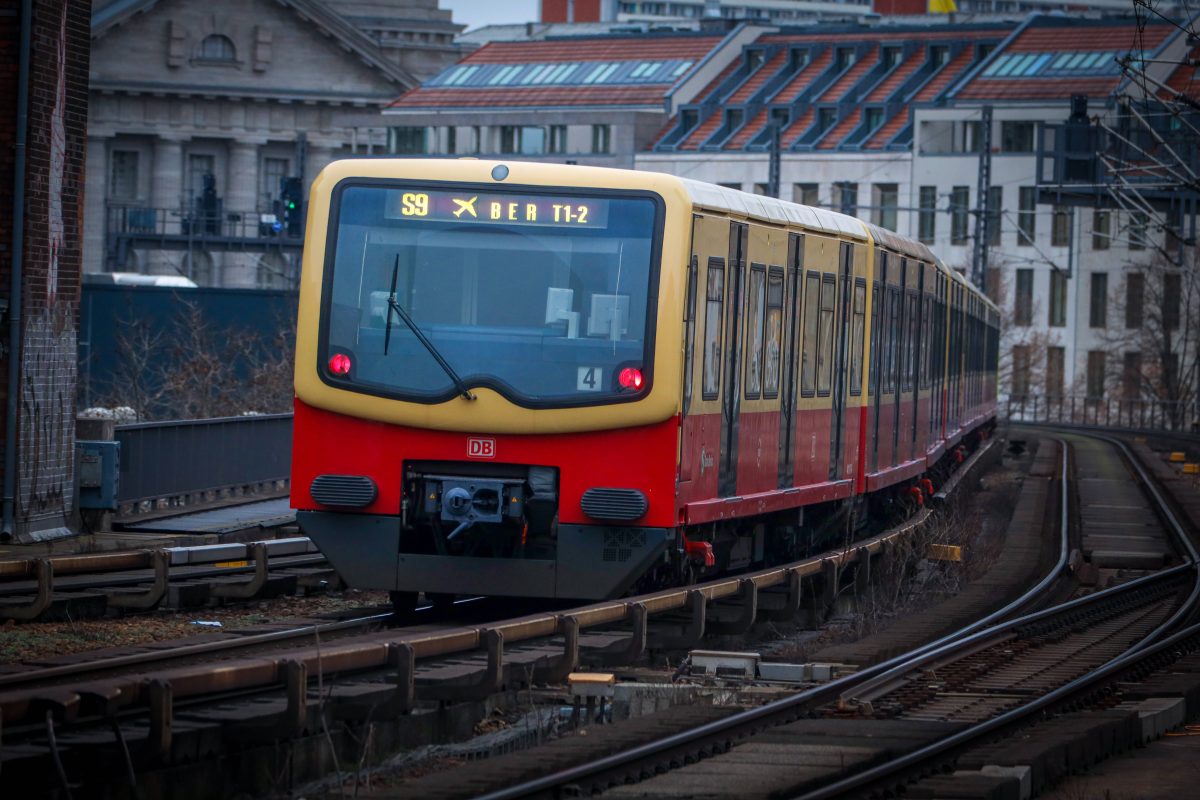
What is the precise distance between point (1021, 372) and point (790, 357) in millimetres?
67537

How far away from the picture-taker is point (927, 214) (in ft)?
281

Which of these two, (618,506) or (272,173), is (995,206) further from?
(618,506)

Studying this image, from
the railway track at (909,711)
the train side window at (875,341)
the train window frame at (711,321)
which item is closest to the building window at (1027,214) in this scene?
the train side window at (875,341)

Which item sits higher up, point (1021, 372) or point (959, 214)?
point (959, 214)

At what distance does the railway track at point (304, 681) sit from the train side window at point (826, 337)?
11.4ft

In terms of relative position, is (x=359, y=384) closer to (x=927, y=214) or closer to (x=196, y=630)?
(x=196, y=630)

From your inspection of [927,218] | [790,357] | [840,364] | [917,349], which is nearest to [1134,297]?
[927,218]

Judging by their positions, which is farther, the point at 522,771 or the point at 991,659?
the point at 991,659

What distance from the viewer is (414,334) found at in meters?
14.1

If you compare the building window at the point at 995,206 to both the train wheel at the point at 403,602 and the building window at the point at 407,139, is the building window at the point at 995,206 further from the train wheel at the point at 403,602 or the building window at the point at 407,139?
the train wheel at the point at 403,602

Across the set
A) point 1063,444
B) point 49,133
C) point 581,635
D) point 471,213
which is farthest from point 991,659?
point 1063,444

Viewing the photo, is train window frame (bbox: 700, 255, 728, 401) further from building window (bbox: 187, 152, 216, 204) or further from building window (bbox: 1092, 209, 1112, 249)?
building window (bbox: 1092, 209, 1112, 249)

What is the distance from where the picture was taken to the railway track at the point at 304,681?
9.25m

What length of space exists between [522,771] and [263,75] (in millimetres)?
71803
